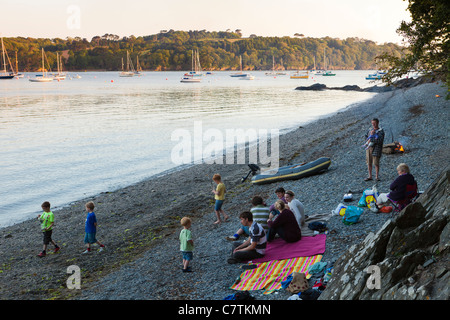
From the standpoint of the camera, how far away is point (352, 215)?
11.5 metres

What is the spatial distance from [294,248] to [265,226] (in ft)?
3.69

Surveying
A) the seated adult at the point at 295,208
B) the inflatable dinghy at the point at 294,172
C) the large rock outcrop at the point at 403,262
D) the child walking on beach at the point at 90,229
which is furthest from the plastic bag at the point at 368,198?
the child walking on beach at the point at 90,229

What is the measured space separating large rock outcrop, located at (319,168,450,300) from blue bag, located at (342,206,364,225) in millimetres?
3205

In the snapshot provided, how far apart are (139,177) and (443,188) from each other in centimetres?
2043

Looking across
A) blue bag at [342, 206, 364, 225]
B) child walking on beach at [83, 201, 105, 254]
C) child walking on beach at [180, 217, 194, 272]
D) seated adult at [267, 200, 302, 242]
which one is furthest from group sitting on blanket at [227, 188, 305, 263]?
child walking on beach at [83, 201, 105, 254]

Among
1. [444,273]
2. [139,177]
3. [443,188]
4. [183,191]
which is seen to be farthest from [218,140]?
[444,273]

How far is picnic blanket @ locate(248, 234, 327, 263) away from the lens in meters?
10.2

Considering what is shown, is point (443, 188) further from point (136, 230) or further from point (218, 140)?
point (218, 140)

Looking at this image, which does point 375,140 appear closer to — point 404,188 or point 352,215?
point 404,188

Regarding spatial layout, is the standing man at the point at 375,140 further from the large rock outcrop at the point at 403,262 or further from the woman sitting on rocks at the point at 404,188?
the large rock outcrop at the point at 403,262

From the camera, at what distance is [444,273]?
554 centimetres

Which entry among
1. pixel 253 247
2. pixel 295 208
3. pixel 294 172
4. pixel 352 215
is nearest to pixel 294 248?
pixel 253 247

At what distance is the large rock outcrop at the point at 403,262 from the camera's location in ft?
18.7

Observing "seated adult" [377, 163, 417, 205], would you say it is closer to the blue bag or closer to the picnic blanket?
the blue bag
